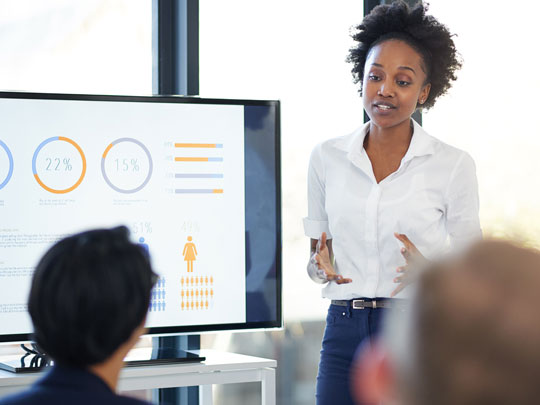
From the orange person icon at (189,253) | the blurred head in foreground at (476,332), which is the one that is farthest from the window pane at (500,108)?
the blurred head in foreground at (476,332)

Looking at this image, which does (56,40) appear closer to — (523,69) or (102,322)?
(523,69)

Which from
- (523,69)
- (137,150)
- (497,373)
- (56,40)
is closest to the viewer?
(497,373)

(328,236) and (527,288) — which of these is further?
(328,236)

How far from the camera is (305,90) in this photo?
3666mm

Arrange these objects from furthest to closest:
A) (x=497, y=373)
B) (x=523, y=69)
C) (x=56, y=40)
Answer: (x=523, y=69) < (x=56, y=40) < (x=497, y=373)

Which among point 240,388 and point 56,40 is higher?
point 56,40

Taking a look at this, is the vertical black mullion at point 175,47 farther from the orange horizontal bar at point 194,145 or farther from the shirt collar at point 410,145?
the shirt collar at point 410,145

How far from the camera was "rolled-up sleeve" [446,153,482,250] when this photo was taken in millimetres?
2711

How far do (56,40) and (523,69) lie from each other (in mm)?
2017

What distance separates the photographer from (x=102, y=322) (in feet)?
4.02

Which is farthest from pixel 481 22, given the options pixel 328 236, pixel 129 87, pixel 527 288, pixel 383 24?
pixel 527 288

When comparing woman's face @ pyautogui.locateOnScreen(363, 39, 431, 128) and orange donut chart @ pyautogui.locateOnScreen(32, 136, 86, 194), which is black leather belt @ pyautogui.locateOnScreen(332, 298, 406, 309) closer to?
woman's face @ pyautogui.locateOnScreen(363, 39, 431, 128)

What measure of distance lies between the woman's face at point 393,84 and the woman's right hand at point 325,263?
18.1 inches

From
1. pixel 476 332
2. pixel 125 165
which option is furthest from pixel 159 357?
pixel 476 332
